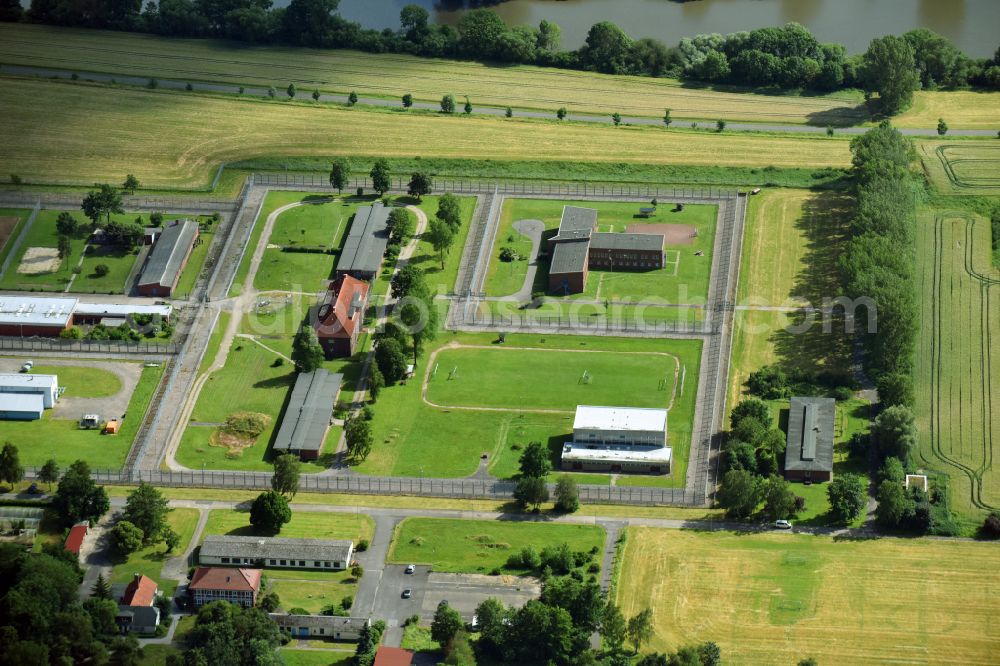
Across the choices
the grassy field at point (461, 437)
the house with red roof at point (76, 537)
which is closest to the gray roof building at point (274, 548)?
the house with red roof at point (76, 537)

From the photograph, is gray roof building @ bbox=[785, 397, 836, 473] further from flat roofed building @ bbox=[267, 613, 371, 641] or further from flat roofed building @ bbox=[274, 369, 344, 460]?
flat roofed building @ bbox=[274, 369, 344, 460]

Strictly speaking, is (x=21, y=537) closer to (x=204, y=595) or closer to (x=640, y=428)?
(x=204, y=595)

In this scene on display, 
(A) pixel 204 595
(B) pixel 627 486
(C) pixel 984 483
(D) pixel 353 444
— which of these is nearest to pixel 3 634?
(A) pixel 204 595

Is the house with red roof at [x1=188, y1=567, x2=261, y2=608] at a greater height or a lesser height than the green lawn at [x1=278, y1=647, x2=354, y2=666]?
greater

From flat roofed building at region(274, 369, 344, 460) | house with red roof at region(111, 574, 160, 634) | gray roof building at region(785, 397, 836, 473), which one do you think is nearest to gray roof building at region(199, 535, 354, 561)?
house with red roof at region(111, 574, 160, 634)

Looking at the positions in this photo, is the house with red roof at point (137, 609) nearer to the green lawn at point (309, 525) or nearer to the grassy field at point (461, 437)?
the green lawn at point (309, 525)

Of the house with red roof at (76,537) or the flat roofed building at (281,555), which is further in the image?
the house with red roof at (76,537)

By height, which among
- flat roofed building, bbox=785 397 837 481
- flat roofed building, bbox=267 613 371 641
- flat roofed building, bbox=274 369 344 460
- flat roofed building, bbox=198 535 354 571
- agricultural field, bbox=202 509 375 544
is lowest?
flat roofed building, bbox=267 613 371 641
